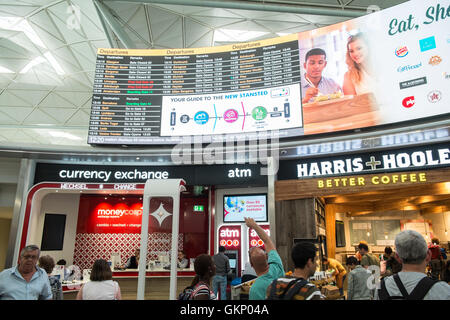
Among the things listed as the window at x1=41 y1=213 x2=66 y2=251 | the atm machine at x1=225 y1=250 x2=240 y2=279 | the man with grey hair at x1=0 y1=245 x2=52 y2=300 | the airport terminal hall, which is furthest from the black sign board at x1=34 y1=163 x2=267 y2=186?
the man with grey hair at x1=0 y1=245 x2=52 y2=300

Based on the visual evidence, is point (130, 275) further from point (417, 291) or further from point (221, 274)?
point (417, 291)

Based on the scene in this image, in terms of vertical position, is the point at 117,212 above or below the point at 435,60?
below

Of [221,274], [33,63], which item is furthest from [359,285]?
[33,63]

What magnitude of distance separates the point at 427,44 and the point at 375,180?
2.68 meters

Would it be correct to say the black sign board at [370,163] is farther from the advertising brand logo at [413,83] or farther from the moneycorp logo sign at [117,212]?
the moneycorp logo sign at [117,212]

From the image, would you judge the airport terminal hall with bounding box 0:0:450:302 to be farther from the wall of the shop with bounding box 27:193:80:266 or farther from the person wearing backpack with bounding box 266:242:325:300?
the person wearing backpack with bounding box 266:242:325:300

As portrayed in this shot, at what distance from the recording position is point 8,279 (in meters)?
2.94

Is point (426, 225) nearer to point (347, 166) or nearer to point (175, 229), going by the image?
point (347, 166)

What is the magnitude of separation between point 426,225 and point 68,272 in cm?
1082

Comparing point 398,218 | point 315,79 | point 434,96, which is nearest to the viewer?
point 434,96

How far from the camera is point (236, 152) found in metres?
7.09

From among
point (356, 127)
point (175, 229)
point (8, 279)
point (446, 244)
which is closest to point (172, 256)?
point (175, 229)

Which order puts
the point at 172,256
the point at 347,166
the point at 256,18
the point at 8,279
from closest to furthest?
the point at 8,279
the point at 172,256
the point at 347,166
the point at 256,18

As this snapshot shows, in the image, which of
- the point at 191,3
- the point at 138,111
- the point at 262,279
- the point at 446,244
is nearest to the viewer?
the point at 262,279
